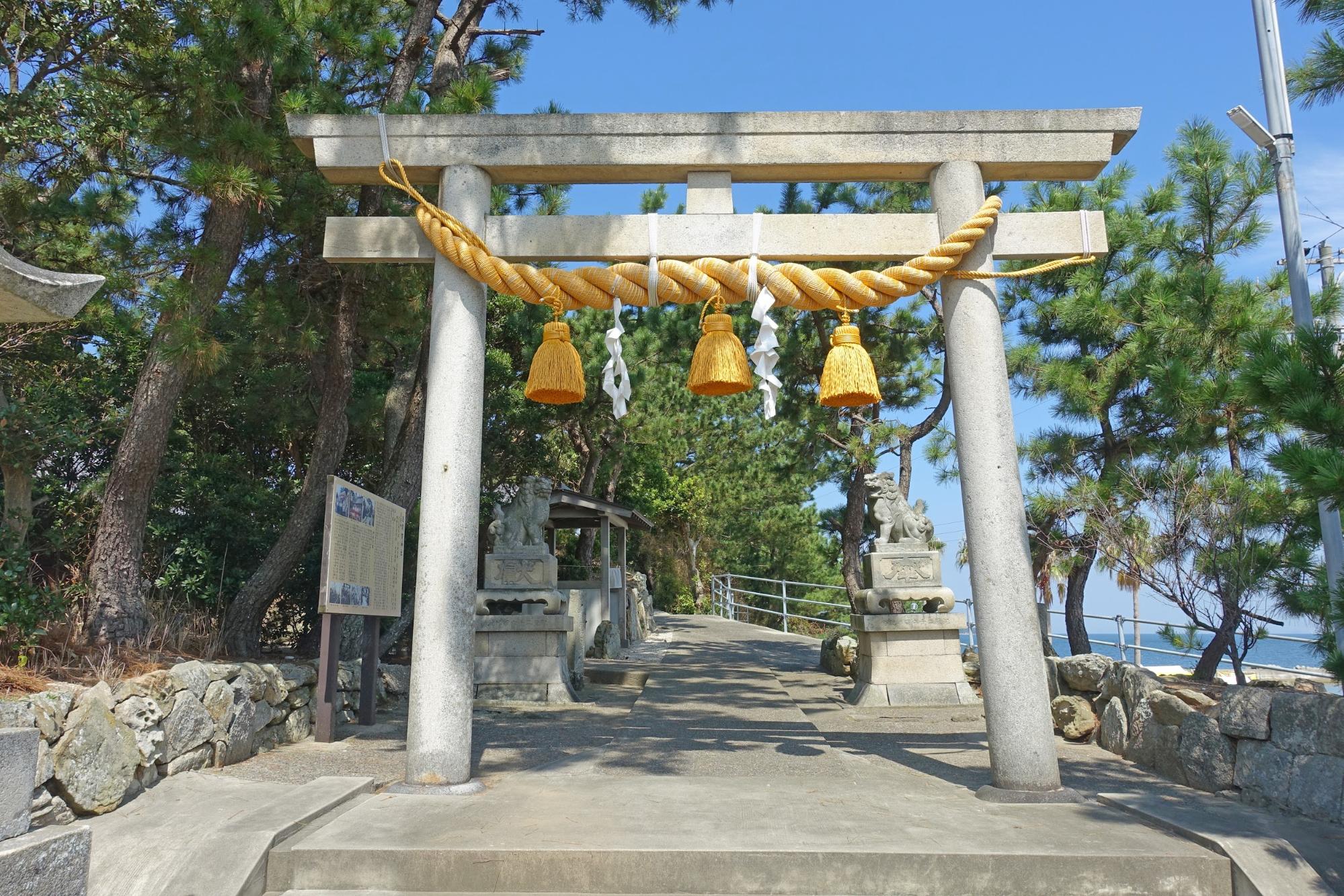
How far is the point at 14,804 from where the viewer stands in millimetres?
2107

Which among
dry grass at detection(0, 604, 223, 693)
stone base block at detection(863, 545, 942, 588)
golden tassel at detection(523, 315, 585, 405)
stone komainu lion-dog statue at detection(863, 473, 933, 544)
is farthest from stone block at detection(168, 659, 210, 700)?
stone komainu lion-dog statue at detection(863, 473, 933, 544)

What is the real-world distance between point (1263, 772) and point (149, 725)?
19.1 ft

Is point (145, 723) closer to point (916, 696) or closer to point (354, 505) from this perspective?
point (354, 505)

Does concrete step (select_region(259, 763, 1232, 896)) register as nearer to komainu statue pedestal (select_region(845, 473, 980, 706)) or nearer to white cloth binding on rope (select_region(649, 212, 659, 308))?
white cloth binding on rope (select_region(649, 212, 659, 308))

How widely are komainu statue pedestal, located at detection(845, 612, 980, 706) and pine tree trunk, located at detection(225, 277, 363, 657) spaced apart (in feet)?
18.5

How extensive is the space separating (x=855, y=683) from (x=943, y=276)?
584 centimetres

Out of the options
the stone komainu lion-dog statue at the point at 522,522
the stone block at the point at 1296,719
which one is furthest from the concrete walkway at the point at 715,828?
the stone komainu lion-dog statue at the point at 522,522

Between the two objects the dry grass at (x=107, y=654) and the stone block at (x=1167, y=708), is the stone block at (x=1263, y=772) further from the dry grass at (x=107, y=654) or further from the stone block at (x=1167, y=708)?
the dry grass at (x=107, y=654)

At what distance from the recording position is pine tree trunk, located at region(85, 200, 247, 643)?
577cm

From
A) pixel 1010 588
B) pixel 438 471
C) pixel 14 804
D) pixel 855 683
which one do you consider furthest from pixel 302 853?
pixel 855 683

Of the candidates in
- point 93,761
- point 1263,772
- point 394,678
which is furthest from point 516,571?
point 1263,772

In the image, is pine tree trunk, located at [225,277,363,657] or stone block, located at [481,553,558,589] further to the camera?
stone block, located at [481,553,558,589]

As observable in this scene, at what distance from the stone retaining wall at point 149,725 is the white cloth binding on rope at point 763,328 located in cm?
366

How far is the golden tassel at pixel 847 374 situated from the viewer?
16.5ft
